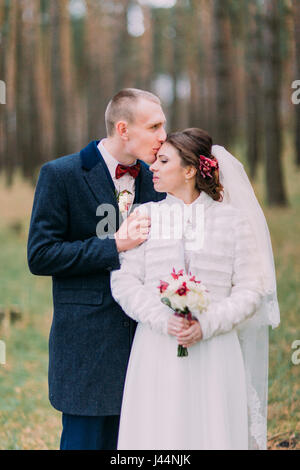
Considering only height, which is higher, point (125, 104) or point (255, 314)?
point (125, 104)

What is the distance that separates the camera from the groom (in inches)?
122

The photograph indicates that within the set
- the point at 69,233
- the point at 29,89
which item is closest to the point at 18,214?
the point at 29,89

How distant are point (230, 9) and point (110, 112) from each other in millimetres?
11637

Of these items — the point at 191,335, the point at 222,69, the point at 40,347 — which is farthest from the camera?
the point at 222,69

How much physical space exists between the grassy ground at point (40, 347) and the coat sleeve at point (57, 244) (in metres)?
2.16

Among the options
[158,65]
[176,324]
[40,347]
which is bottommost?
[40,347]

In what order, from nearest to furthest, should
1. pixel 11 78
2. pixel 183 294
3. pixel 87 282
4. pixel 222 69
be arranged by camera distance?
pixel 183 294, pixel 87 282, pixel 222 69, pixel 11 78

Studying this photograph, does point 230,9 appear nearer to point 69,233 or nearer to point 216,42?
point 216,42

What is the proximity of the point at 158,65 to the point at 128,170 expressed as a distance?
22.7m

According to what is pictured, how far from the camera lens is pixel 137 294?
114 inches

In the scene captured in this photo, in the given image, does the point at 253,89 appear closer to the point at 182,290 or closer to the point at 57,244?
the point at 57,244

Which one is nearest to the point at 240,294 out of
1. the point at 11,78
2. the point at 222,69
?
the point at 222,69

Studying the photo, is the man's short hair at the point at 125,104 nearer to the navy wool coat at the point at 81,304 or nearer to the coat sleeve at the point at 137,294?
the navy wool coat at the point at 81,304

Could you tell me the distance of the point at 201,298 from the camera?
8.71ft
